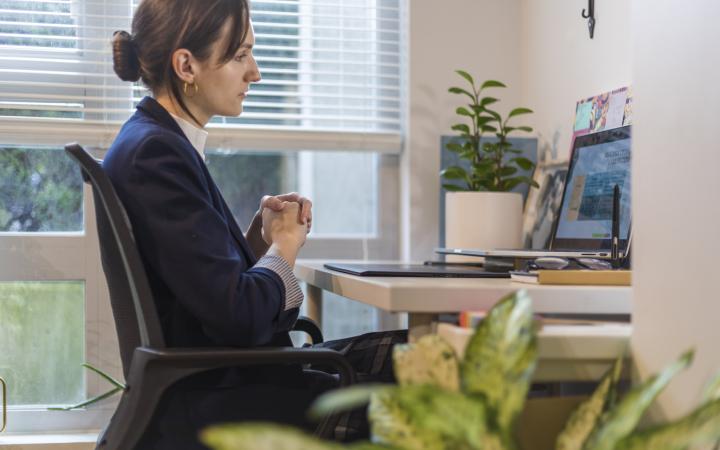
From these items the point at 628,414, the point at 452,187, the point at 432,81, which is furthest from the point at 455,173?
the point at 628,414

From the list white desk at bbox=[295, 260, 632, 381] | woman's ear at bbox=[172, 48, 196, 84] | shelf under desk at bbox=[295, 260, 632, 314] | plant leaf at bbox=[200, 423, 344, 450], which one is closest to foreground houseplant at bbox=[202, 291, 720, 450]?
plant leaf at bbox=[200, 423, 344, 450]

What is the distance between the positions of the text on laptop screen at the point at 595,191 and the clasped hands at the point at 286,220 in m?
0.64

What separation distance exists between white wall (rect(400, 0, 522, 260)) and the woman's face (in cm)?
94

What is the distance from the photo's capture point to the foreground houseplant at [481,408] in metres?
0.70

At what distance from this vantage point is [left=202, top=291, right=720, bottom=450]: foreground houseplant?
0.70 metres

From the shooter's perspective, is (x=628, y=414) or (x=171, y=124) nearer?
(x=628, y=414)

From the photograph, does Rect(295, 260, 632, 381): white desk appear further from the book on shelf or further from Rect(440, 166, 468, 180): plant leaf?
Rect(440, 166, 468, 180): plant leaf

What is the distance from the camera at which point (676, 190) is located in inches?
40.4

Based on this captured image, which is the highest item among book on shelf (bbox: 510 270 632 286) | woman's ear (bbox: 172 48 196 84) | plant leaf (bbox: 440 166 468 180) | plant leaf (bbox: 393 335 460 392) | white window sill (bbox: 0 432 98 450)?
woman's ear (bbox: 172 48 196 84)

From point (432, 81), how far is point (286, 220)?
3.61ft

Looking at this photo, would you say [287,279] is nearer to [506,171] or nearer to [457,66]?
[506,171]

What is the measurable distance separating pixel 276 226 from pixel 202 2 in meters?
0.40

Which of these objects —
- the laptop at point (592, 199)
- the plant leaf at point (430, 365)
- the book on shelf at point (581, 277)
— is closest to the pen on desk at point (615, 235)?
the laptop at point (592, 199)

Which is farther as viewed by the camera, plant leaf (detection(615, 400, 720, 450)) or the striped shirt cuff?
the striped shirt cuff
